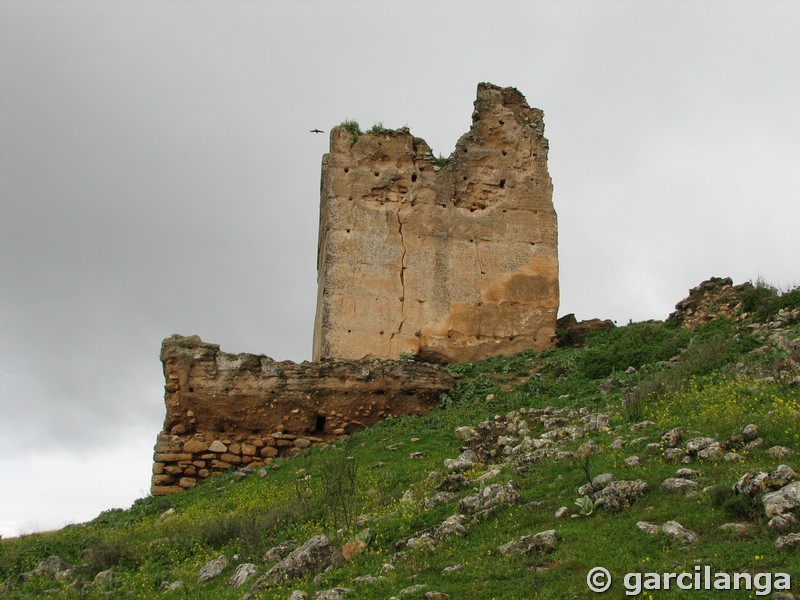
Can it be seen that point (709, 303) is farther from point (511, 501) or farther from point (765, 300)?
point (511, 501)

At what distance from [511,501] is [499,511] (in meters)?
0.15

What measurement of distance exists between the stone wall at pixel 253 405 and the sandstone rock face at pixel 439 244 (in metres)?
2.55

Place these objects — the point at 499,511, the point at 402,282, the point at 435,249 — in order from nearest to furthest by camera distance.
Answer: the point at 499,511 → the point at 402,282 → the point at 435,249

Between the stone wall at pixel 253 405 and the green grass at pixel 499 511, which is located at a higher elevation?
the stone wall at pixel 253 405

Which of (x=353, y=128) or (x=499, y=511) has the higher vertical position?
(x=353, y=128)

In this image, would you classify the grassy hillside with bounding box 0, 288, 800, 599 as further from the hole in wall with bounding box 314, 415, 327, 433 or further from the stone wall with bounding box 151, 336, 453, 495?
the hole in wall with bounding box 314, 415, 327, 433

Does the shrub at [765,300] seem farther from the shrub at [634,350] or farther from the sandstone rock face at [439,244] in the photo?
the sandstone rock face at [439,244]

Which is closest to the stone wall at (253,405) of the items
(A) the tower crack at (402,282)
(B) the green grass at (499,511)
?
(B) the green grass at (499,511)

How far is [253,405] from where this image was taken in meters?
14.8

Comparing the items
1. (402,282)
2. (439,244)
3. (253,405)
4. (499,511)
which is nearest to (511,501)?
(499,511)

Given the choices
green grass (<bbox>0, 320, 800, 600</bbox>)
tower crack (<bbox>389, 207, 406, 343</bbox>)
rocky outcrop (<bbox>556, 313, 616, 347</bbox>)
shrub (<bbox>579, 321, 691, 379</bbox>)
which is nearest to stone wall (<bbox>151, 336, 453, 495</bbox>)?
green grass (<bbox>0, 320, 800, 600</bbox>)

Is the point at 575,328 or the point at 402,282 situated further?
the point at 575,328

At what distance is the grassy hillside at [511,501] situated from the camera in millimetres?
6344

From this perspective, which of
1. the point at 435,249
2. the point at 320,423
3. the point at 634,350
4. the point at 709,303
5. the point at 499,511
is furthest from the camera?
the point at 435,249
